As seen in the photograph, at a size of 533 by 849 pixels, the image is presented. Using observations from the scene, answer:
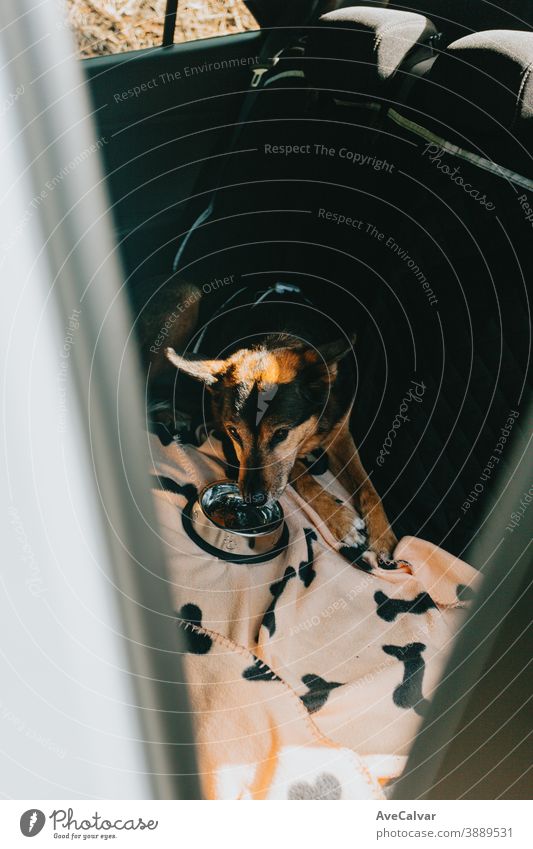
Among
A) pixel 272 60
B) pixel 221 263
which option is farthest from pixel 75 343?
pixel 272 60

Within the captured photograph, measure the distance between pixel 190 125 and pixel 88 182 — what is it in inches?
32.3

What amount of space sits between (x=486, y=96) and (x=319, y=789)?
0.66 meters

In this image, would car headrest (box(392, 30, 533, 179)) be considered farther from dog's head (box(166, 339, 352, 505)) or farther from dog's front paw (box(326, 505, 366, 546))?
dog's front paw (box(326, 505, 366, 546))

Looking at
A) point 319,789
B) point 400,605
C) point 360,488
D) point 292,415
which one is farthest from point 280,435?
point 319,789

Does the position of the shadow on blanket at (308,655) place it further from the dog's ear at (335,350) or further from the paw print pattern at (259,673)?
the dog's ear at (335,350)

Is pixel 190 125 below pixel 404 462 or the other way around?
the other way around

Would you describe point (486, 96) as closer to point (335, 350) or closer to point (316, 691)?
point (335, 350)

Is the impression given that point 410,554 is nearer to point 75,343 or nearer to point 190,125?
point 75,343

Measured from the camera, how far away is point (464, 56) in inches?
25.4

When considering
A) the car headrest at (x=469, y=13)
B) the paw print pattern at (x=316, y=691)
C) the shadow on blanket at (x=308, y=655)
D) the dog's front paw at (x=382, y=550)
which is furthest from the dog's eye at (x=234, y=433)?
the car headrest at (x=469, y=13)

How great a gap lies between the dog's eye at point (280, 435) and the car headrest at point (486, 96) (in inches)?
15.8

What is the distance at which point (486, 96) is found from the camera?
0.62 metres

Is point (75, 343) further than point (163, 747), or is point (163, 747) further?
point (163, 747)
